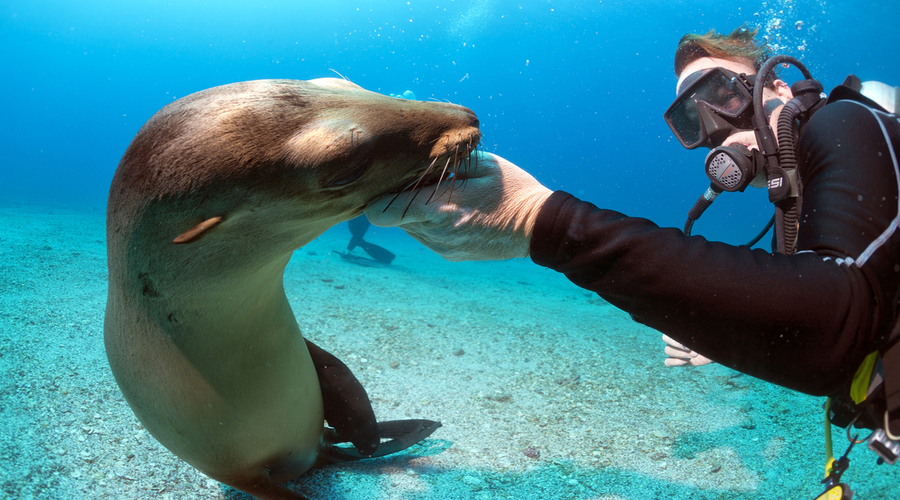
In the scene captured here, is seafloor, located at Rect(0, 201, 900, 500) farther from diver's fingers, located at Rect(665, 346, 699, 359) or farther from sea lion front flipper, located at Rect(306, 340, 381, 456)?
diver's fingers, located at Rect(665, 346, 699, 359)

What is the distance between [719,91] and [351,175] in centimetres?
248

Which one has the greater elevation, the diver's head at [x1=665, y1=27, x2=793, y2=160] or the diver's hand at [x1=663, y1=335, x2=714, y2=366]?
the diver's head at [x1=665, y1=27, x2=793, y2=160]

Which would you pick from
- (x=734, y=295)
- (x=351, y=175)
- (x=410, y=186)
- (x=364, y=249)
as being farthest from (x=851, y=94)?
(x=364, y=249)

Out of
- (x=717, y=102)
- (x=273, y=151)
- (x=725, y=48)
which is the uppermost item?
(x=725, y=48)

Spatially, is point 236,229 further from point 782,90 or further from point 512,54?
point 512,54

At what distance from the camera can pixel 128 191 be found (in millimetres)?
1291

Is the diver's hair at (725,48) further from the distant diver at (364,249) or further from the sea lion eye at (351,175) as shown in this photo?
the distant diver at (364,249)

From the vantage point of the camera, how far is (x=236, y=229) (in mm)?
1324

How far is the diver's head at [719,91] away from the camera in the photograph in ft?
8.05

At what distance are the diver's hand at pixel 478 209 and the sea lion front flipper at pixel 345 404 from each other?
3.90ft

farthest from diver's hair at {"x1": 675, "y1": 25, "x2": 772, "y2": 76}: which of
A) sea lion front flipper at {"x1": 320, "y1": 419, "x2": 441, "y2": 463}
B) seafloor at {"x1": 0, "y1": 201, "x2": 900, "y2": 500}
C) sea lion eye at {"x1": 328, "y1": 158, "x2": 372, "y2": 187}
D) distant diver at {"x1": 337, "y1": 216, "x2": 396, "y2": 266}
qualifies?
distant diver at {"x1": 337, "y1": 216, "x2": 396, "y2": 266}

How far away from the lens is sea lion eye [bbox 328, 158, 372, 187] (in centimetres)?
130

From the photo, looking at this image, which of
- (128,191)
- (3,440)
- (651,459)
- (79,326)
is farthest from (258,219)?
(79,326)

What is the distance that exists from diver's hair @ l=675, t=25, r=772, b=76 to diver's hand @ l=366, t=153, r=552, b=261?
225 cm
